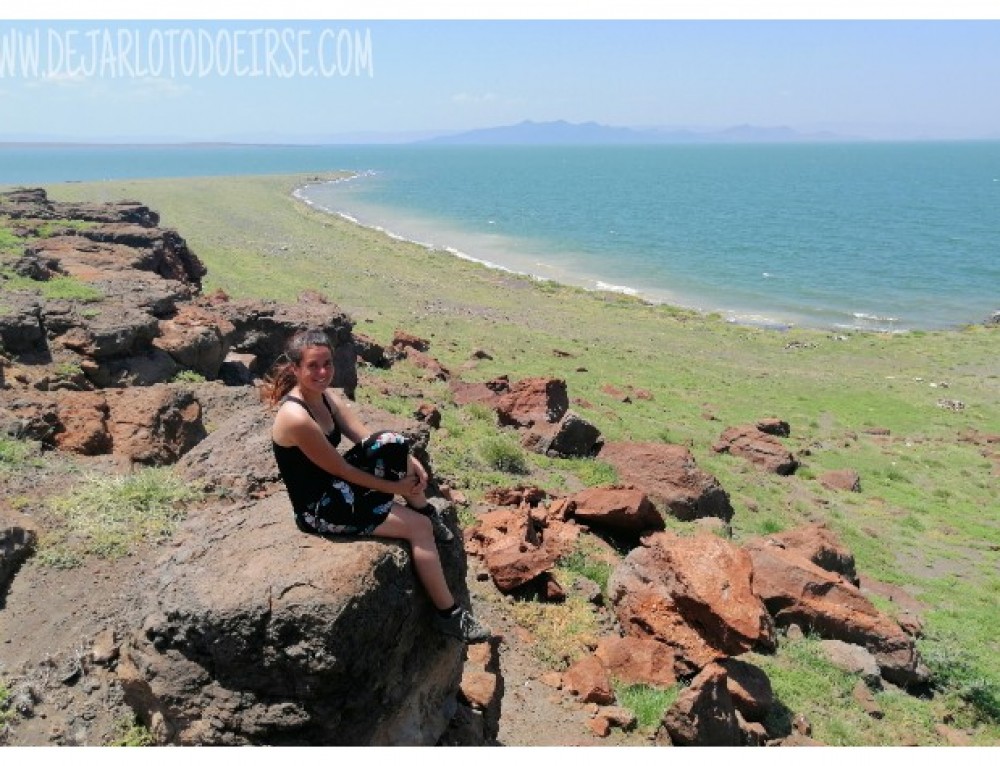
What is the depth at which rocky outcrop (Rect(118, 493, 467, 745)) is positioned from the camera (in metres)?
4.96

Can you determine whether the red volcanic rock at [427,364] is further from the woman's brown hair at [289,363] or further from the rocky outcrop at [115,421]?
the woman's brown hair at [289,363]

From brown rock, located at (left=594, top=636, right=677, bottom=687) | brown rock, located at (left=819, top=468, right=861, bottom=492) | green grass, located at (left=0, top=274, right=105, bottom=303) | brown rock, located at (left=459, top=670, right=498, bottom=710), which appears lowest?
brown rock, located at (left=819, top=468, right=861, bottom=492)

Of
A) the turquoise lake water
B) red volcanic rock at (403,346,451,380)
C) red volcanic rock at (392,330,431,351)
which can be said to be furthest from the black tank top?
the turquoise lake water

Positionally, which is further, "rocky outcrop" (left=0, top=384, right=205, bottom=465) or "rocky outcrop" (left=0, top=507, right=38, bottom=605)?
"rocky outcrop" (left=0, top=384, right=205, bottom=465)

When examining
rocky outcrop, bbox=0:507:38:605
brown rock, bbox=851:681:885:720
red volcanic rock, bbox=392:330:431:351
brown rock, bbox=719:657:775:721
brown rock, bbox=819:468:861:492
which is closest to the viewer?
rocky outcrop, bbox=0:507:38:605

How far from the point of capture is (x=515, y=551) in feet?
34.2

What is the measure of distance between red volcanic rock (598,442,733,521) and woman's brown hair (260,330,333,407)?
10.7 metres

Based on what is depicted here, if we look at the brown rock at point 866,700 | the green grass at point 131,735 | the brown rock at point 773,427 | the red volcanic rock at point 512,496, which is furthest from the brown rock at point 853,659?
the brown rock at point 773,427

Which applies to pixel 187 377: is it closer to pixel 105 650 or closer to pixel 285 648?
pixel 105 650

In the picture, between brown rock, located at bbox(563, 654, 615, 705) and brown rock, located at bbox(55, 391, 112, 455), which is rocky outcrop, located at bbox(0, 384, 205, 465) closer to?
brown rock, located at bbox(55, 391, 112, 455)

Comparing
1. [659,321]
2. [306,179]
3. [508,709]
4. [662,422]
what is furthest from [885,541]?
[306,179]

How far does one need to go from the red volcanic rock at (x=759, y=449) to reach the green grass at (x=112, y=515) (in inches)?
620

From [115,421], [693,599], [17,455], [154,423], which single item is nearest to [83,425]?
[115,421]

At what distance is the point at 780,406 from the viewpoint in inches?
1094
